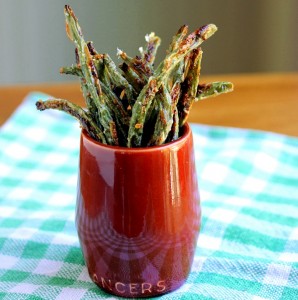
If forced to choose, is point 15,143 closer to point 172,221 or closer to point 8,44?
point 172,221

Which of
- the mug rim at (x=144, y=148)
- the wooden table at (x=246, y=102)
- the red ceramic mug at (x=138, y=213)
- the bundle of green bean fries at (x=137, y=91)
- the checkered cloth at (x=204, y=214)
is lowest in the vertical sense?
the checkered cloth at (x=204, y=214)

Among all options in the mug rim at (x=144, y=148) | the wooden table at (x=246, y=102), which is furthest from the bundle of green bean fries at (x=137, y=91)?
the wooden table at (x=246, y=102)

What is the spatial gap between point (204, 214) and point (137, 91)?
24 centimetres

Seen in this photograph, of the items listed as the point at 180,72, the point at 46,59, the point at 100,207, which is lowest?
the point at 46,59

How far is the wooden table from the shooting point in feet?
3.32

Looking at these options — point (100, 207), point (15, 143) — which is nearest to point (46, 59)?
point (15, 143)

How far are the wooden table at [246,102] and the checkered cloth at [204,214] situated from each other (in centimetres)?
6

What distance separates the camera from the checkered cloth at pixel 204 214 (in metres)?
0.62

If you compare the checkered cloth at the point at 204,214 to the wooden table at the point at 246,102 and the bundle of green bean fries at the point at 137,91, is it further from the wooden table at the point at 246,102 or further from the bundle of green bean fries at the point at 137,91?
the bundle of green bean fries at the point at 137,91

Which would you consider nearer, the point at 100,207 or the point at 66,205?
the point at 100,207

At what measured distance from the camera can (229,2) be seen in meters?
1.71

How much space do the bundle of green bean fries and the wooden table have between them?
47 centimetres

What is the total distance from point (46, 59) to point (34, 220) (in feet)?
3.56

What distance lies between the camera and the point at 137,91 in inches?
21.8
